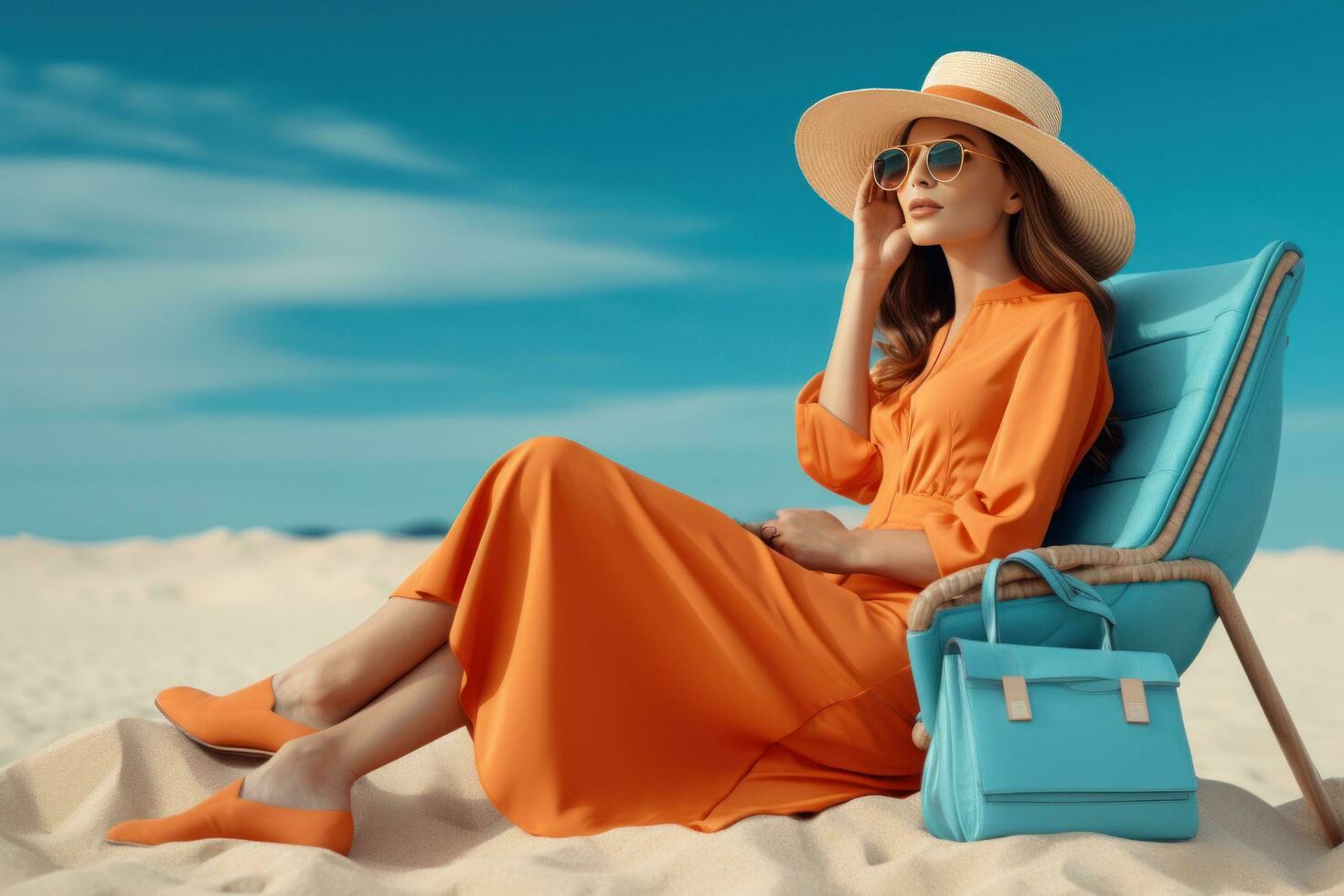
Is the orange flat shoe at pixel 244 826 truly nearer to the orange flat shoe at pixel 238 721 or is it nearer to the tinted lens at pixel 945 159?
the orange flat shoe at pixel 238 721

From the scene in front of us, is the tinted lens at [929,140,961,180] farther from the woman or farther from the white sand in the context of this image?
the white sand

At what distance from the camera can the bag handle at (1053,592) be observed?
2477 millimetres

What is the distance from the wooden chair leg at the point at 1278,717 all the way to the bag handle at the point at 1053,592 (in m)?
0.42

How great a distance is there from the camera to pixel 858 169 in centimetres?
371

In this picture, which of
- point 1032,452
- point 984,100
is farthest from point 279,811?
point 984,100

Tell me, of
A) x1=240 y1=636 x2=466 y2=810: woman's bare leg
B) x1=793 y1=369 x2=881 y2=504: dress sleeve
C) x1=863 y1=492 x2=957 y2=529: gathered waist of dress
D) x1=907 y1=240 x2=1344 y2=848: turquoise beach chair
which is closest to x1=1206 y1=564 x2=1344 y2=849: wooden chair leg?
x1=907 y1=240 x2=1344 y2=848: turquoise beach chair

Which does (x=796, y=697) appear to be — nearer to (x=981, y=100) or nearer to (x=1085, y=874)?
(x=1085, y=874)

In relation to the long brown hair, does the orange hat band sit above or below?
above

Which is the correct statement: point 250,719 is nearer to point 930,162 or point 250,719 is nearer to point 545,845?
point 545,845

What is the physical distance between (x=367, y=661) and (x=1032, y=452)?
1551 mm

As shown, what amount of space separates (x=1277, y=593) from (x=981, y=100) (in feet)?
34.3

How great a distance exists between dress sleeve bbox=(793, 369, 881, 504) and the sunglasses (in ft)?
1.85

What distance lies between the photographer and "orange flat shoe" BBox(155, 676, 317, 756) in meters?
2.75

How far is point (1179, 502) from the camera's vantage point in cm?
285
